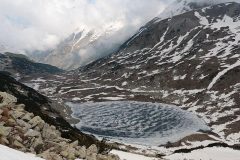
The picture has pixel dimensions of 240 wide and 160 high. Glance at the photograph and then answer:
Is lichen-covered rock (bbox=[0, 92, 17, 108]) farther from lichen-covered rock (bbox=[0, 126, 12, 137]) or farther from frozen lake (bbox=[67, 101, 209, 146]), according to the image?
frozen lake (bbox=[67, 101, 209, 146])

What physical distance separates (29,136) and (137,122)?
115 meters

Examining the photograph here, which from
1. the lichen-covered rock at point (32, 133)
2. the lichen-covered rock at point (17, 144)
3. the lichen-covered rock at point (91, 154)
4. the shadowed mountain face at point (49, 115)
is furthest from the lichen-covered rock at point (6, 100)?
the shadowed mountain face at point (49, 115)

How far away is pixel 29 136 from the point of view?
73.4ft

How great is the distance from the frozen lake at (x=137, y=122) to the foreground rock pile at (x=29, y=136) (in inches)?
3101

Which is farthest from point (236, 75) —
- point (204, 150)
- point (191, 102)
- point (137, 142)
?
point (204, 150)

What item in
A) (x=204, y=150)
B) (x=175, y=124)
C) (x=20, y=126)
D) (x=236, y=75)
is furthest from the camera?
(x=236, y=75)

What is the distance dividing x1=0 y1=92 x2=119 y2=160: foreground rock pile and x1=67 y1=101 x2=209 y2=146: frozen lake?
258 feet

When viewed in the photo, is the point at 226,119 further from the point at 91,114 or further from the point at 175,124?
the point at 91,114

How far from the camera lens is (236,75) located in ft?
645

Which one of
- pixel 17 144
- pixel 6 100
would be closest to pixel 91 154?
pixel 6 100

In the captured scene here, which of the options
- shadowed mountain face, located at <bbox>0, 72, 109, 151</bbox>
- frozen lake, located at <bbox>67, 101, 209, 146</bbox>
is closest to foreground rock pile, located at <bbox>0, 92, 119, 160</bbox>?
→ shadowed mountain face, located at <bbox>0, 72, 109, 151</bbox>

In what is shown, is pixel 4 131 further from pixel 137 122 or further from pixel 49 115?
pixel 137 122

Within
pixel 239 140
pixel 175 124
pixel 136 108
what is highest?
pixel 136 108

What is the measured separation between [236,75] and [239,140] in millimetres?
89841
